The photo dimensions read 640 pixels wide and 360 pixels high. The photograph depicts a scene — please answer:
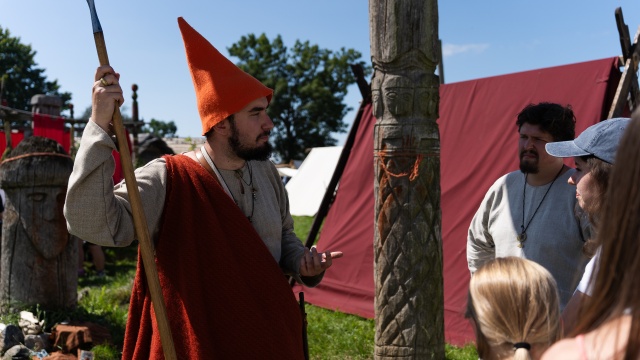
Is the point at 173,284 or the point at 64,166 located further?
the point at 64,166

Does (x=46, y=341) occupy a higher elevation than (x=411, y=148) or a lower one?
lower

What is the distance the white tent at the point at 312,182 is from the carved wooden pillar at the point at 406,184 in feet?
35.3

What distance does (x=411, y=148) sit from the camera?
3.45 meters

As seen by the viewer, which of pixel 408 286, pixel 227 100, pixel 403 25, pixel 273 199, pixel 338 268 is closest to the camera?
pixel 227 100

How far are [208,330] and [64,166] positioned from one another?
10.5 feet

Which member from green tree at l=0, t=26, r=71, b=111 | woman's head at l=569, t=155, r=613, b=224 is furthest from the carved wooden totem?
green tree at l=0, t=26, r=71, b=111

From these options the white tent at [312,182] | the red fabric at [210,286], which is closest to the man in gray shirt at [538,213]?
the red fabric at [210,286]

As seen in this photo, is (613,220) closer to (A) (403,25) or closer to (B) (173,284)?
(B) (173,284)

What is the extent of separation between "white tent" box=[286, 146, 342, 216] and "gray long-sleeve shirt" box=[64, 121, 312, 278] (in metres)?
11.9

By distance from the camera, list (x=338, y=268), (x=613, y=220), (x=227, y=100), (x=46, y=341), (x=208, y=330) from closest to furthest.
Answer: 1. (x=613, y=220)
2. (x=208, y=330)
3. (x=227, y=100)
4. (x=46, y=341)
5. (x=338, y=268)

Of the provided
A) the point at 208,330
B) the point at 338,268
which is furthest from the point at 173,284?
the point at 338,268

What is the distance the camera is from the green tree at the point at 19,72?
117 ft

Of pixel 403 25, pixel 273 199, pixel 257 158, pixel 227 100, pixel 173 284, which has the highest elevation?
pixel 403 25

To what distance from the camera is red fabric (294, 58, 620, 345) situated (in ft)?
16.2
